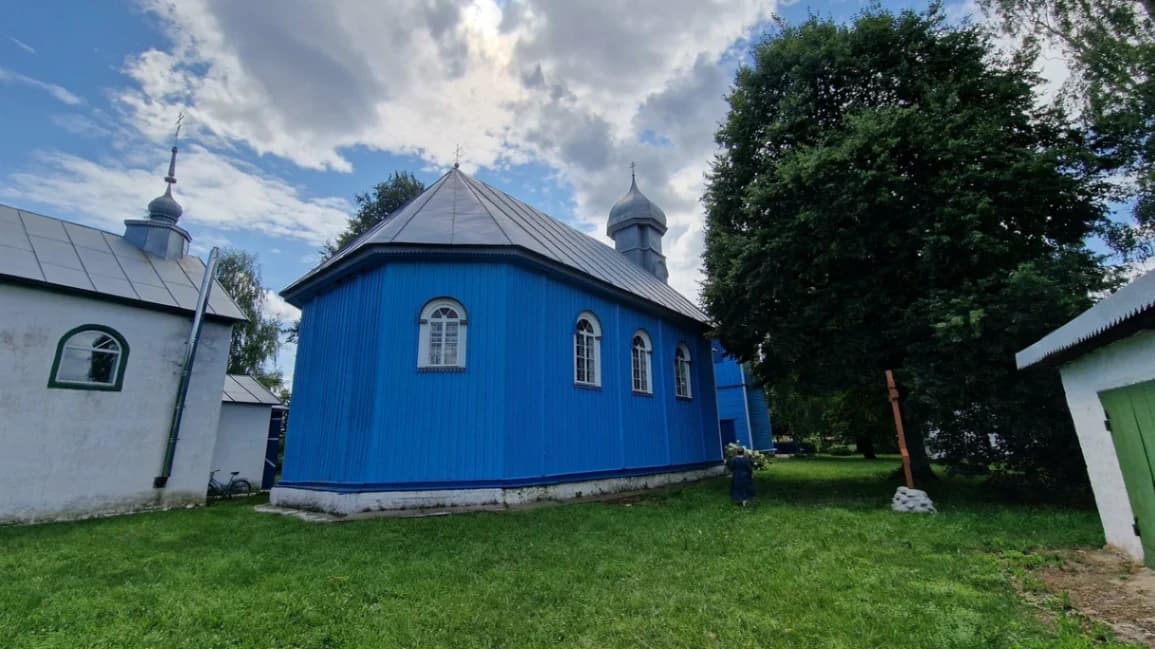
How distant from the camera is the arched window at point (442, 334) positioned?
395 inches

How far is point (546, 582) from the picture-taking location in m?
4.89

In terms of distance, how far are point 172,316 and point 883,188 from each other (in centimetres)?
1549

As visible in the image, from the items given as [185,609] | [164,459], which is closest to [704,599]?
[185,609]

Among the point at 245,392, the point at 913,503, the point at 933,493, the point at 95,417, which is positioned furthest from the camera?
the point at 245,392

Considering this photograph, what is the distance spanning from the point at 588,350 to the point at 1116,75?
12464 mm

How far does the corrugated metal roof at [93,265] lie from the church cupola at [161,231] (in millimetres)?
251

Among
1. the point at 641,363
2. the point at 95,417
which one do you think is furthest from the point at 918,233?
the point at 95,417

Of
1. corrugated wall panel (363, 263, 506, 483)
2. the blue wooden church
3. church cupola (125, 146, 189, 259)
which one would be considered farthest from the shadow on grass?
church cupola (125, 146, 189, 259)

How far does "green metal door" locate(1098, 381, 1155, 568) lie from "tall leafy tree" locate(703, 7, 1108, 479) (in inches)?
129

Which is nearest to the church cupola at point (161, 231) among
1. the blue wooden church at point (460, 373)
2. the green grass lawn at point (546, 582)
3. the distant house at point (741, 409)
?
the blue wooden church at point (460, 373)

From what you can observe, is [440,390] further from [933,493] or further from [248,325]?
[248,325]

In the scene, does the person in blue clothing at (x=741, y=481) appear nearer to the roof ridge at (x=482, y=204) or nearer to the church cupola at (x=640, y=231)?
the roof ridge at (x=482, y=204)

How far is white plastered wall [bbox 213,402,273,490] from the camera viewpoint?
14594 mm

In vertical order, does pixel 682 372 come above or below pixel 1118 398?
above
